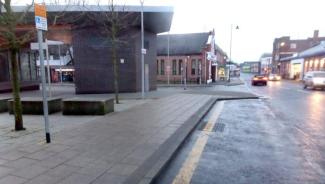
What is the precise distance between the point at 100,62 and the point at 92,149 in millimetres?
14586

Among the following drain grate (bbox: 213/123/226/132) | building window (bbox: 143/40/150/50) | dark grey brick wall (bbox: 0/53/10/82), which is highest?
building window (bbox: 143/40/150/50)

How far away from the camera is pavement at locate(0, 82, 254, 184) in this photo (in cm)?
391

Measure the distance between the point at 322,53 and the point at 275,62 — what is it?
46337mm

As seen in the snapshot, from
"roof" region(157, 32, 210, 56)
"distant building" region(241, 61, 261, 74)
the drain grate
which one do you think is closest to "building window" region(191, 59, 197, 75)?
"roof" region(157, 32, 210, 56)

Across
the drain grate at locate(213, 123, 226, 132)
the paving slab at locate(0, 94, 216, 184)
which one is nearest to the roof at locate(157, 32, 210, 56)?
the drain grate at locate(213, 123, 226, 132)

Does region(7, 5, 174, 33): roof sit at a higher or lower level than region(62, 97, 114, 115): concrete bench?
higher

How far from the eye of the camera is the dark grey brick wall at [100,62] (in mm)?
18719

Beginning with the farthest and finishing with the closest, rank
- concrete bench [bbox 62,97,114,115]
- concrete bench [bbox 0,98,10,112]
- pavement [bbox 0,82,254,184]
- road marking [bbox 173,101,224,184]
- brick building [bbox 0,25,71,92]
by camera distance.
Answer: brick building [bbox 0,25,71,92] → concrete bench [bbox 0,98,10,112] → concrete bench [bbox 62,97,114,115] → road marking [bbox 173,101,224,184] → pavement [bbox 0,82,254,184]

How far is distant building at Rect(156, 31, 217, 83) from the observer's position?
39.7 metres

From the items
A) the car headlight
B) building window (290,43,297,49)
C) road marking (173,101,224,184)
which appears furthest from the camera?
building window (290,43,297,49)

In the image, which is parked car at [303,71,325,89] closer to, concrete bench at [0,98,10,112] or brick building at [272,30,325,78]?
concrete bench at [0,98,10,112]

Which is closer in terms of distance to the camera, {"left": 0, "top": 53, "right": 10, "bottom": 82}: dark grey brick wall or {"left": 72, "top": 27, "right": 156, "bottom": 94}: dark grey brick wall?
{"left": 72, "top": 27, "right": 156, "bottom": 94}: dark grey brick wall

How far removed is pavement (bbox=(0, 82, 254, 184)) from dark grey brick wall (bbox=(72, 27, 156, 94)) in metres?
10.9

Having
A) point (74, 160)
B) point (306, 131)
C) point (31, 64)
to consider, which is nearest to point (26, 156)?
point (74, 160)
